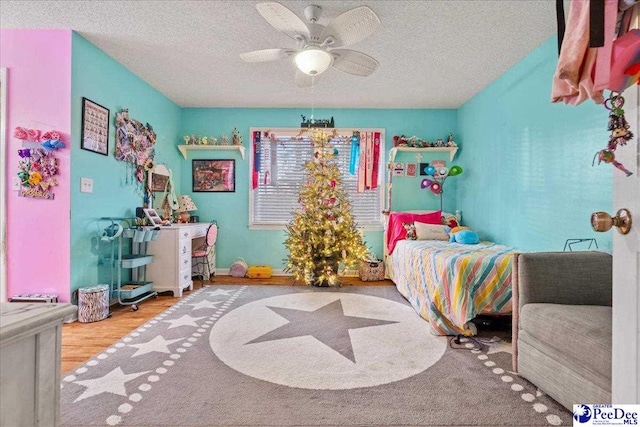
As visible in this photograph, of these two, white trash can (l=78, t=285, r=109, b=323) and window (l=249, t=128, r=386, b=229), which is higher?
window (l=249, t=128, r=386, b=229)

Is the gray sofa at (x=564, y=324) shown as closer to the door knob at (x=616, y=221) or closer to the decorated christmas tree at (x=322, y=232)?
the door knob at (x=616, y=221)

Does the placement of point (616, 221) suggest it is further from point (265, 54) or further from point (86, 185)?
point (86, 185)

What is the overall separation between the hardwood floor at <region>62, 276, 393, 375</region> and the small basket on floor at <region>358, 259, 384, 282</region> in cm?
228

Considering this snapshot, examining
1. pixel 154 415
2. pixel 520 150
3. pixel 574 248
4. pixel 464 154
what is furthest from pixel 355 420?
pixel 464 154

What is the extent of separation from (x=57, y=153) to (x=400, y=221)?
3.64m

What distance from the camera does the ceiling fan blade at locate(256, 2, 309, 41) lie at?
186 centimetres

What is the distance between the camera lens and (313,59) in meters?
2.23

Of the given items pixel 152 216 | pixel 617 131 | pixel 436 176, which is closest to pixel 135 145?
pixel 152 216

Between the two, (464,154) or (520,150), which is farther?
(464,154)

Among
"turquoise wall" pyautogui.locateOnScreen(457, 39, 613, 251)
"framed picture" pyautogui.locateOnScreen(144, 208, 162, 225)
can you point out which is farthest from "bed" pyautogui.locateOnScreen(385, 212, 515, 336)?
"framed picture" pyautogui.locateOnScreen(144, 208, 162, 225)

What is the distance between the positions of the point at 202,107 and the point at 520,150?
4.11 meters

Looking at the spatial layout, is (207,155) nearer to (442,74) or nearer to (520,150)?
(442,74)

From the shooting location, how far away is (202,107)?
474 cm

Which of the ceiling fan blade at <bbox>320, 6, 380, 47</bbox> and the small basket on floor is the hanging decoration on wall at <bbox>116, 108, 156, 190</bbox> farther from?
the small basket on floor
